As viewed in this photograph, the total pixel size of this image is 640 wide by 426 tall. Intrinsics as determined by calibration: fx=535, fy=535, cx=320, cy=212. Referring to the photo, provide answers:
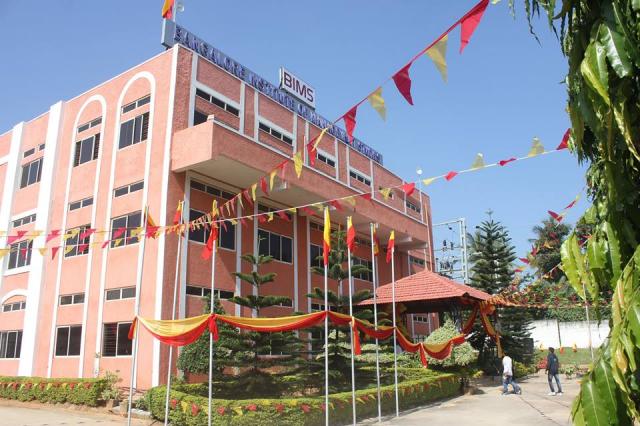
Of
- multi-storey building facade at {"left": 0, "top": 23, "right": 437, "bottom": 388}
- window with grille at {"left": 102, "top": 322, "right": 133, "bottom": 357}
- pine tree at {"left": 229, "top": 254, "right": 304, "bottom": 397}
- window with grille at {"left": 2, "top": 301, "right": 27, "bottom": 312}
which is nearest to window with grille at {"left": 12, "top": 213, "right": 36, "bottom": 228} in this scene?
multi-storey building facade at {"left": 0, "top": 23, "right": 437, "bottom": 388}

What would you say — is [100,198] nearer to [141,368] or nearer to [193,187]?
[193,187]

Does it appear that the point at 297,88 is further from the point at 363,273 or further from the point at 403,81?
the point at 403,81

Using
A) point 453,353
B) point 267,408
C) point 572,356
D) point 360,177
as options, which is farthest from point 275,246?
point 572,356

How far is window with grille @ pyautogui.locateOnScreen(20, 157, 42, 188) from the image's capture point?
76.8 feet

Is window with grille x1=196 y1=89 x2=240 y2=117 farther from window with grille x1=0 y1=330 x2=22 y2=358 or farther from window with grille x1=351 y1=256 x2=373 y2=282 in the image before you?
window with grille x1=0 y1=330 x2=22 y2=358

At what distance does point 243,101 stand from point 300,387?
11381 millimetres

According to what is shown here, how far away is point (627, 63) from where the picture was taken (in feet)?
5.24

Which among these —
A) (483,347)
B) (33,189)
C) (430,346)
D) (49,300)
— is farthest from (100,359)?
(483,347)

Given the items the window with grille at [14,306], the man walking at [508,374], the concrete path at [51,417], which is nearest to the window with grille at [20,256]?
the window with grille at [14,306]

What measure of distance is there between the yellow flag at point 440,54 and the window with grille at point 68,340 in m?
18.0

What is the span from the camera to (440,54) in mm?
4793

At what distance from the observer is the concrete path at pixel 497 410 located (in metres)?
12.6

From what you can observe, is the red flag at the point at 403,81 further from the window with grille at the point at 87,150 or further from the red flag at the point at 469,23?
the window with grille at the point at 87,150

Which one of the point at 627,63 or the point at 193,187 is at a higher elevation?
Result: the point at 193,187
